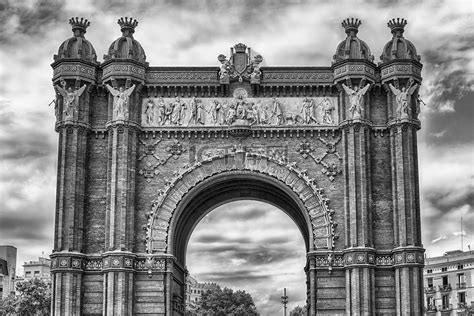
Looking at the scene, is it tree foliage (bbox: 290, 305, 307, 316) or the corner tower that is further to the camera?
tree foliage (bbox: 290, 305, 307, 316)

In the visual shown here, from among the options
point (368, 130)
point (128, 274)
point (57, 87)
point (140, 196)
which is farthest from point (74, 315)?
point (368, 130)

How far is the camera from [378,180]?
4000 cm

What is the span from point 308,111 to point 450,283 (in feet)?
148

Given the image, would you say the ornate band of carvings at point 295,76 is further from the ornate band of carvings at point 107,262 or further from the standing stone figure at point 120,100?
the ornate band of carvings at point 107,262

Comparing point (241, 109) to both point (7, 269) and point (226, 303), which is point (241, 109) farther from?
point (7, 269)

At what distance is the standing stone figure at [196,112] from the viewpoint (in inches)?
1604

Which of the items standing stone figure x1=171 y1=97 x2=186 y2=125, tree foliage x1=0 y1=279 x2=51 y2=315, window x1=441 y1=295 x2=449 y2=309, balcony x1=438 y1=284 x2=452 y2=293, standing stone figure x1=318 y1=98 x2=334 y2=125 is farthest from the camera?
window x1=441 y1=295 x2=449 y2=309

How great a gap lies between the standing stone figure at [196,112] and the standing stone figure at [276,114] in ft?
10.9

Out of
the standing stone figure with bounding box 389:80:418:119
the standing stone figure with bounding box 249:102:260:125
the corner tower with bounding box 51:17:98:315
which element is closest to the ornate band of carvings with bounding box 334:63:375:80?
the standing stone figure with bounding box 389:80:418:119

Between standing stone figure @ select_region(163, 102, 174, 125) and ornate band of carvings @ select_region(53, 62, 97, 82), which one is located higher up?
ornate band of carvings @ select_region(53, 62, 97, 82)

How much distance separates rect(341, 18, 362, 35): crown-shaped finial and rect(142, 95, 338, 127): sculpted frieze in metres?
3.51

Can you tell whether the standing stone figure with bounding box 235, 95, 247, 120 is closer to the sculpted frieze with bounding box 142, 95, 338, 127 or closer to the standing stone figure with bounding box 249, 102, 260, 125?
the sculpted frieze with bounding box 142, 95, 338, 127

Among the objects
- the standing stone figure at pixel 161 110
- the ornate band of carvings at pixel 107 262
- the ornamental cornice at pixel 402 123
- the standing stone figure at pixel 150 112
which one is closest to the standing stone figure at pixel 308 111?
the ornamental cornice at pixel 402 123

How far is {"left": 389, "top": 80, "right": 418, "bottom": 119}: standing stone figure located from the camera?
39.7 meters
